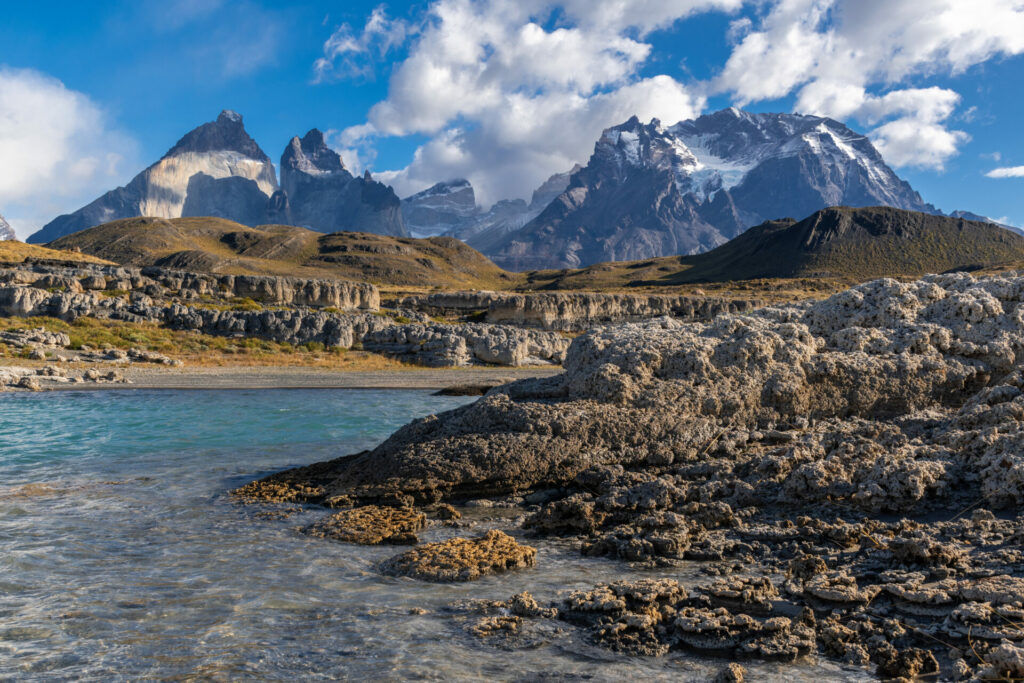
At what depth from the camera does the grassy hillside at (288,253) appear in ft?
376

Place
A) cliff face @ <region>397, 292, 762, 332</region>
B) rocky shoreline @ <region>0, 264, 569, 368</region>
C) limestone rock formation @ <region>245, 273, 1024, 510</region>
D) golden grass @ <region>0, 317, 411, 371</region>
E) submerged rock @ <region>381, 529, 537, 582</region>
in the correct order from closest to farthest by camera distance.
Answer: submerged rock @ <region>381, 529, 537, 582</region> → limestone rock formation @ <region>245, 273, 1024, 510</region> → golden grass @ <region>0, 317, 411, 371</region> → rocky shoreline @ <region>0, 264, 569, 368</region> → cliff face @ <region>397, 292, 762, 332</region>

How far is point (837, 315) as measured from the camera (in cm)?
1161

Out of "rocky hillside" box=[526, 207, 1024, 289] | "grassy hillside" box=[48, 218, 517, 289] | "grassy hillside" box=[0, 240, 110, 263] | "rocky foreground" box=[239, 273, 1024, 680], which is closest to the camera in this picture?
"rocky foreground" box=[239, 273, 1024, 680]

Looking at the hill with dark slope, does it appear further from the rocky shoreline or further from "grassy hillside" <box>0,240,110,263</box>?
the rocky shoreline

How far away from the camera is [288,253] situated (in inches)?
5374

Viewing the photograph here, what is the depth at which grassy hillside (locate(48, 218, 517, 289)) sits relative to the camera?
4513 inches

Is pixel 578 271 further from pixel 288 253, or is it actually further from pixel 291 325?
pixel 291 325

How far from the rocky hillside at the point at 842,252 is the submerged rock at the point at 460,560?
11461 cm

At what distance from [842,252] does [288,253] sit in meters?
114

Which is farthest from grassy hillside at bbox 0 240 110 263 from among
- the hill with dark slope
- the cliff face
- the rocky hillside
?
the rocky hillside

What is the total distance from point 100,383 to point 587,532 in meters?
25.4

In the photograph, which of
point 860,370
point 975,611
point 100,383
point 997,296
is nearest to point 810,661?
A: point 975,611

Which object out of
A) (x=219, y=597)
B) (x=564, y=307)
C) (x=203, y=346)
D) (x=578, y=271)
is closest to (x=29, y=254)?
(x=203, y=346)

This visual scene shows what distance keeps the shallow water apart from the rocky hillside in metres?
115
